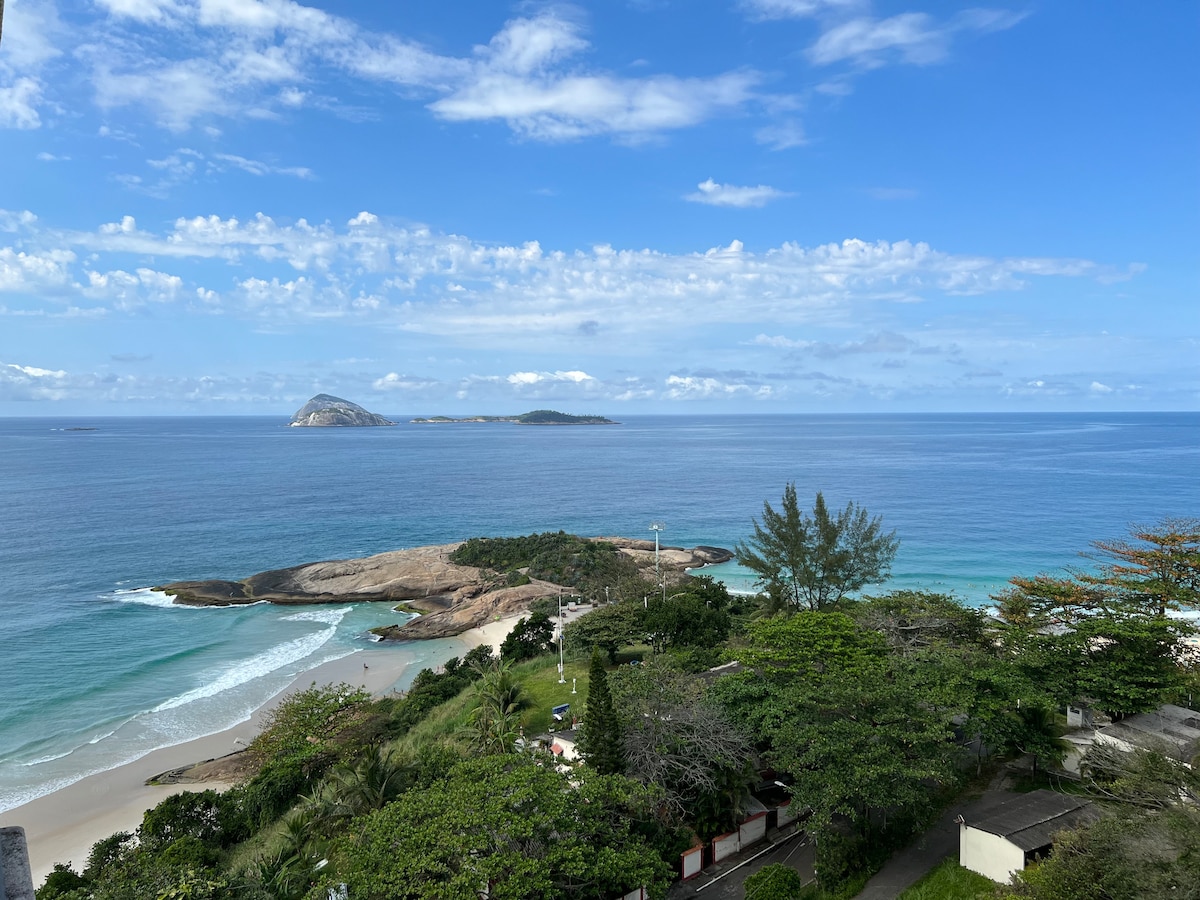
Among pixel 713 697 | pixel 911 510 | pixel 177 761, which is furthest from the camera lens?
pixel 911 510

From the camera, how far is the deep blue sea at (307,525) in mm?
33844

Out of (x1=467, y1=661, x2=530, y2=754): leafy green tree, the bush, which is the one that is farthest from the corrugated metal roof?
(x1=467, y1=661, x2=530, y2=754): leafy green tree

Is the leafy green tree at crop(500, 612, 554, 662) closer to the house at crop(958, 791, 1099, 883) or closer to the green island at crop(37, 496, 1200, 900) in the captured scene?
the green island at crop(37, 496, 1200, 900)

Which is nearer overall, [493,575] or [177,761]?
[177,761]

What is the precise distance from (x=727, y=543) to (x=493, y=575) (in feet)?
77.4

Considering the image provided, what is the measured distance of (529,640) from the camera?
36125 mm

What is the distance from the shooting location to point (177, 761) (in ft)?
92.0

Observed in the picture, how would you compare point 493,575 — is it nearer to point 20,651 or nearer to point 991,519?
point 20,651

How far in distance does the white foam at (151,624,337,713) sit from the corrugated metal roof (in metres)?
34.5

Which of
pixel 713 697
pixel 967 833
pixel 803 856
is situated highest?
pixel 713 697

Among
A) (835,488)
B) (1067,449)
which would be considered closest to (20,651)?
(835,488)

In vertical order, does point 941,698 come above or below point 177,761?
above

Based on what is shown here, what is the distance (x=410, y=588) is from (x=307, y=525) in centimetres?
2580

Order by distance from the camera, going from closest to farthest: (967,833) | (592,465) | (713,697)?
(967,833), (713,697), (592,465)
